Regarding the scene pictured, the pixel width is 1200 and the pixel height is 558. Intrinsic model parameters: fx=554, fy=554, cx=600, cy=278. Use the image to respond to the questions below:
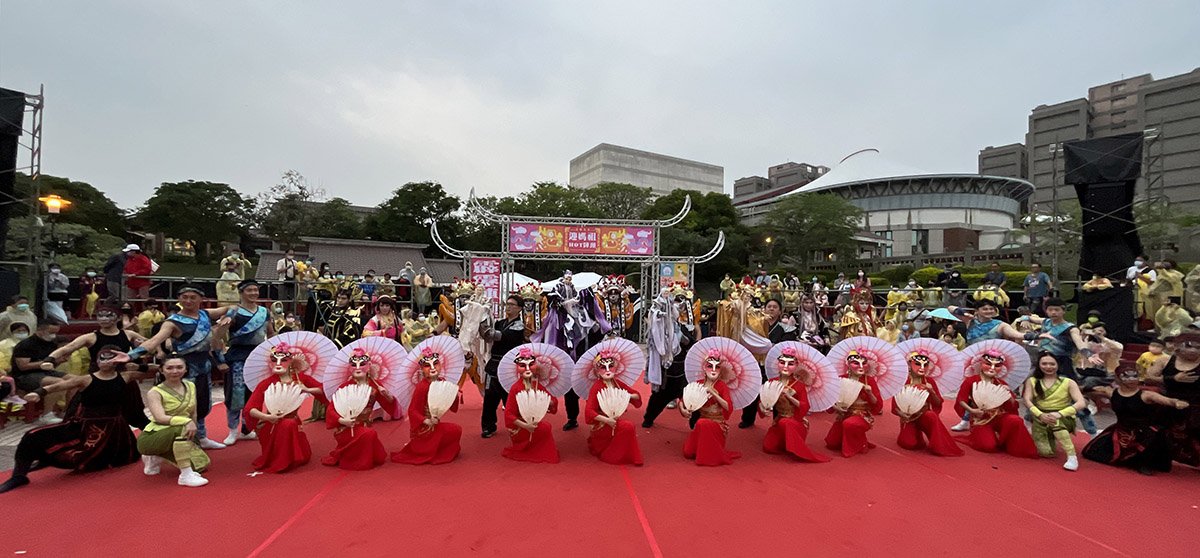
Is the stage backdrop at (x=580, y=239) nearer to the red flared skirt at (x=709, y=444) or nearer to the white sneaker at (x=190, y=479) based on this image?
the red flared skirt at (x=709, y=444)

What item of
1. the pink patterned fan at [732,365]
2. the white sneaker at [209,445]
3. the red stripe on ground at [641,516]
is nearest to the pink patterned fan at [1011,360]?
the pink patterned fan at [732,365]

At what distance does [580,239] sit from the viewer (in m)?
13.6

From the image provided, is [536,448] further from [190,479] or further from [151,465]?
[151,465]

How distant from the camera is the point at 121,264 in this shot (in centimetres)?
961

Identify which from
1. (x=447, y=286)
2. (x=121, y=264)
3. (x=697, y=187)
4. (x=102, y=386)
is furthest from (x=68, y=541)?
(x=697, y=187)

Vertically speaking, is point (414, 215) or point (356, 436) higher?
point (414, 215)

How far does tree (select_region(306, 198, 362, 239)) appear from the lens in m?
27.1

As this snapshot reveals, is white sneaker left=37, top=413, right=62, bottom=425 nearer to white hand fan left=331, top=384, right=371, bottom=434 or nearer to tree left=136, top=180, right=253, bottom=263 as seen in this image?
white hand fan left=331, top=384, right=371, bottom=434

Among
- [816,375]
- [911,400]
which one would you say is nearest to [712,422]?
[816,375]

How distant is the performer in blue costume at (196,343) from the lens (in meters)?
4.66

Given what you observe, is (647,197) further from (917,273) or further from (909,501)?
(909,501)

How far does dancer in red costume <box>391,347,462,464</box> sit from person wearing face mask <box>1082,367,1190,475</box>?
18.0 feet

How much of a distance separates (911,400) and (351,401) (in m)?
4.79

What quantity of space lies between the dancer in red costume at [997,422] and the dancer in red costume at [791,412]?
1.61m
